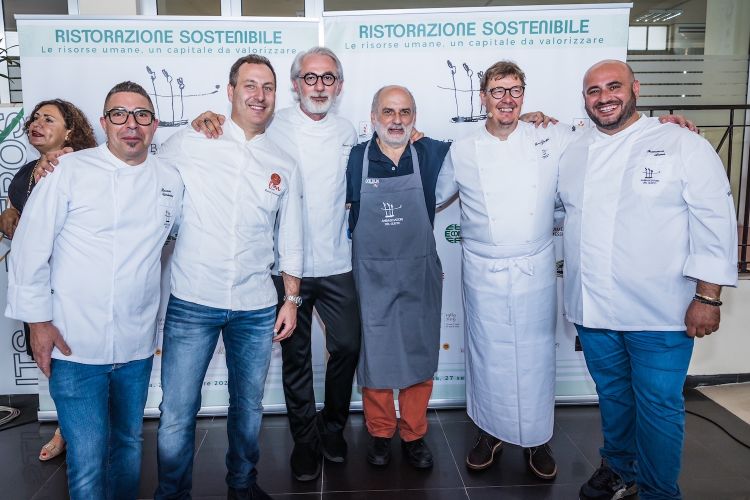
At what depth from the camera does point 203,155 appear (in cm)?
192

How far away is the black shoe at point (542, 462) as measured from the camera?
2.38m

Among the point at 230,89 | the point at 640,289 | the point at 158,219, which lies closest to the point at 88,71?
the point at 230,89

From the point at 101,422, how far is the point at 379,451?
127cm

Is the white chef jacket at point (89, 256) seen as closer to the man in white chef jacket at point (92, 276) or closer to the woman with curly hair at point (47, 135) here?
the man in white chef jacket at point (92, 276)

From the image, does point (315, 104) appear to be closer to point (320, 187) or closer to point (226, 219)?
point (320, 187)

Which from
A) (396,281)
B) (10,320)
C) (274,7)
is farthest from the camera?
(274,7)

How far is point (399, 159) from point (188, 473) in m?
1.43

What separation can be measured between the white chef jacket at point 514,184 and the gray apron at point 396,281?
0.23 m

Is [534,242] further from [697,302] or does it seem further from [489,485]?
[489,485]

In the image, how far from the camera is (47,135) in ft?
7.96

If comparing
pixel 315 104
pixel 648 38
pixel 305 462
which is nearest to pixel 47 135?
pixel 315 104

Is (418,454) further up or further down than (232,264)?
further down

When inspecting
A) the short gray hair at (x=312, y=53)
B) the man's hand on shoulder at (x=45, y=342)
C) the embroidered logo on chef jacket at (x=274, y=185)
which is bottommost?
the man's hand on shoulder at (x=45, y=342)

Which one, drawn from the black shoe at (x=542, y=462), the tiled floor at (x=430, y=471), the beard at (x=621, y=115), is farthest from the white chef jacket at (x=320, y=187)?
the black shoe at (x=542, y=462)
